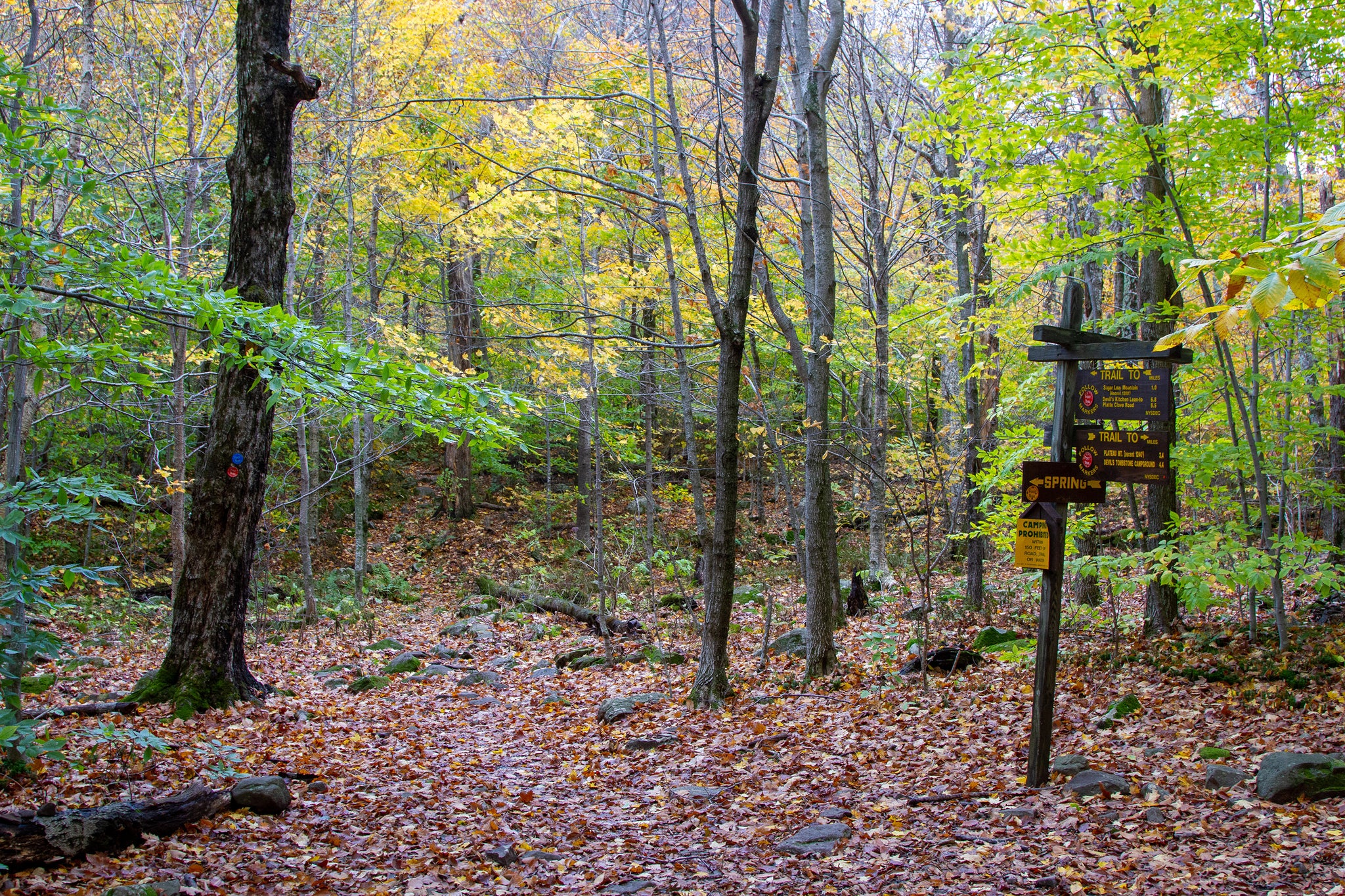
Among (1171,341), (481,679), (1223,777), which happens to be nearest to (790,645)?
(481,679)

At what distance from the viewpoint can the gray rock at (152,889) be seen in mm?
3475

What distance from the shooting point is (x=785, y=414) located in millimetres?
18547

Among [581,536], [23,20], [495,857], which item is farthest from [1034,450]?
[23,20]

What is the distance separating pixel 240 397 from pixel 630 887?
5.27 meters

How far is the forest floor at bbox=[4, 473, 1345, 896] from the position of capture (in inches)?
151

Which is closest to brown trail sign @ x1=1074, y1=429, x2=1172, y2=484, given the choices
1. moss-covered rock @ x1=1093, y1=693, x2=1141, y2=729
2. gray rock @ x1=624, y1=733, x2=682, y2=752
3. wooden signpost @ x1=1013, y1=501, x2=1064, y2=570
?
wooden signpost @ x1=1013, y1=501, x2=1064, y2=570

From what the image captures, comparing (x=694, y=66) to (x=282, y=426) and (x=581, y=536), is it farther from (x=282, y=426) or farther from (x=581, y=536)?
(x=581, y=536)

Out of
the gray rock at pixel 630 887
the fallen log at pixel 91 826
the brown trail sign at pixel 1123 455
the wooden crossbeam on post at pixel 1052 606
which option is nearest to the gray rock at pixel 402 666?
the fallen log at pixel 91 826

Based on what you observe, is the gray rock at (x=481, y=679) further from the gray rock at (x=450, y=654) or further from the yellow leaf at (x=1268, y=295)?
the yellow leaf at (x=1268, y=295)

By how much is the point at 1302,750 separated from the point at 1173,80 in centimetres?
505

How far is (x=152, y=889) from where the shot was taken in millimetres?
3525

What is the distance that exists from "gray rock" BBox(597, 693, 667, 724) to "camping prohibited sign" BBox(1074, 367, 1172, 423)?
4.70 m

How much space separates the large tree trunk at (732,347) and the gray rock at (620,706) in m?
0.54

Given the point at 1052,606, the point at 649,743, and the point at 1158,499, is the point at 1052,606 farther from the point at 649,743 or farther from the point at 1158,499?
the point at 1158,499
